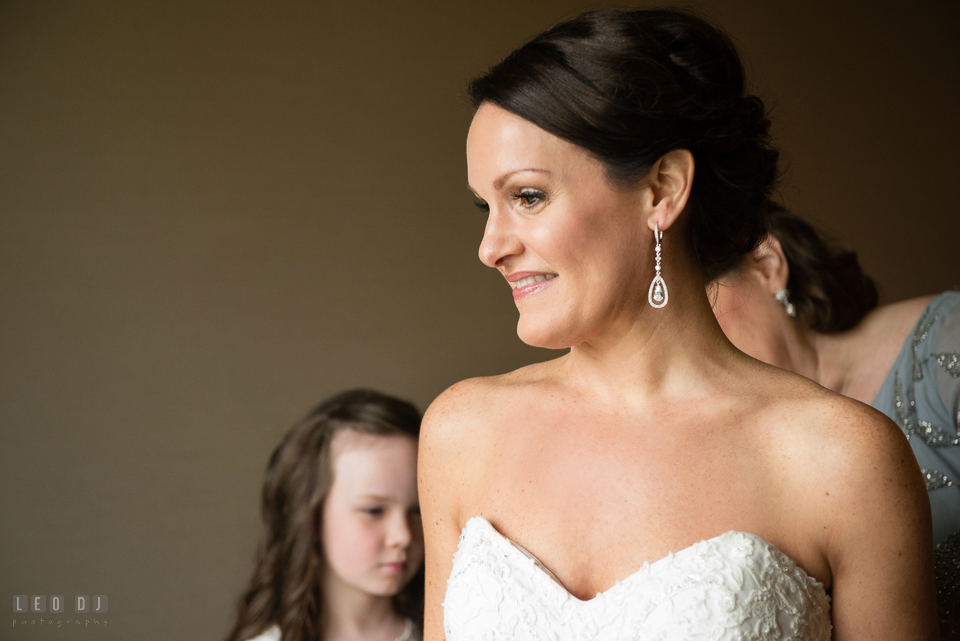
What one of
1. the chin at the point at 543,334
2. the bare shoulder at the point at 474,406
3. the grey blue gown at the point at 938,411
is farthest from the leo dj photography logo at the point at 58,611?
the grey blue gown at the point at 938,411

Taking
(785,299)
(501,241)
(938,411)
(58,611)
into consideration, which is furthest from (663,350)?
(58,611)

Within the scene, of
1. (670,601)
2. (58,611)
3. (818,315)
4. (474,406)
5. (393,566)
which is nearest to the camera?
(670,601)

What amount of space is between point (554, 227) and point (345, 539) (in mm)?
1450

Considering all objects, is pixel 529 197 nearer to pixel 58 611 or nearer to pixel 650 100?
pixel 650 100

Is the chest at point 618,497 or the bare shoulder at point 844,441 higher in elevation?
the bare shoulder at point 844,441

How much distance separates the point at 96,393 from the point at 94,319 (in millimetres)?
278

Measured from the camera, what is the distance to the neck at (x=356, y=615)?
7.47 feet

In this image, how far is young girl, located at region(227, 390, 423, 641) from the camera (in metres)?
2.27

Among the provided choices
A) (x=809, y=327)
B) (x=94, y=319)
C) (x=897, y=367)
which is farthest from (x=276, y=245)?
(x=897, y=367)

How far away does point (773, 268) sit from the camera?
95.0 inches

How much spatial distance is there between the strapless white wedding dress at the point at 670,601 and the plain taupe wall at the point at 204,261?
202cm

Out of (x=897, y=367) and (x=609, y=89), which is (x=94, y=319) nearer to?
(x=609, y=89)

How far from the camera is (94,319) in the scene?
2891 millimetres

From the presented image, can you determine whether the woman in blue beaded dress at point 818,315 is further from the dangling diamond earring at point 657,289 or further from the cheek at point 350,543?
the cheek at point 350,543
